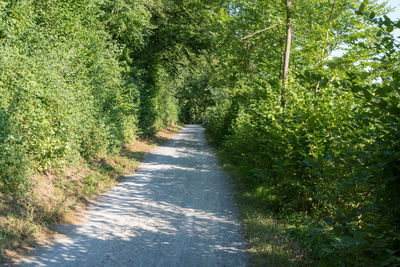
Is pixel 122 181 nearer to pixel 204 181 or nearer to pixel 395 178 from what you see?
pixel 204 181

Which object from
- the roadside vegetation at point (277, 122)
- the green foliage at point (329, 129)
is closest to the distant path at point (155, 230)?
the roadside vegetation at point (277, 122)

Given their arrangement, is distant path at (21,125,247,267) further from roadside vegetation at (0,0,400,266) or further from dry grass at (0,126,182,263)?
roadside vegetation at (0,0,400,266)

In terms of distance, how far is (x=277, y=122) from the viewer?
6508mm

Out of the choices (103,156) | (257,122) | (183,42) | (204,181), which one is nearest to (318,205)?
(257,122)

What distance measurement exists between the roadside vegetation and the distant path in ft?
1.67

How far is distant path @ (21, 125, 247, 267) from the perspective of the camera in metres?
4.71

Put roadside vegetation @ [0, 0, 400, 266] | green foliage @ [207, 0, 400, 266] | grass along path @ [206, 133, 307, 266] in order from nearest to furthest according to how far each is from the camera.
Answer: green foliage @ [207, 0, 400, 266] → roadside vegetation @ [0, 0, 400, 266] → grass along path @ [206, 133, 307, 266]

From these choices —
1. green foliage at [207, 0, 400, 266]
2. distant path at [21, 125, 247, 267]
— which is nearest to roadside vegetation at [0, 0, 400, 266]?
green foliage at [207, 0, 400, 266]

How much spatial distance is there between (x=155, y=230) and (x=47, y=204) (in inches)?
88.4

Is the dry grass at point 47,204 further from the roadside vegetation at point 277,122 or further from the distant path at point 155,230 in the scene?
the distant path at point 155,230

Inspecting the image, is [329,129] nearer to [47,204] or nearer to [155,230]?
[155,230]

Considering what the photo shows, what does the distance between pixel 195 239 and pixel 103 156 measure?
255 inches

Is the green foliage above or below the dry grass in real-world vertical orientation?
above

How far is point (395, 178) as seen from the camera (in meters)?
2.24
